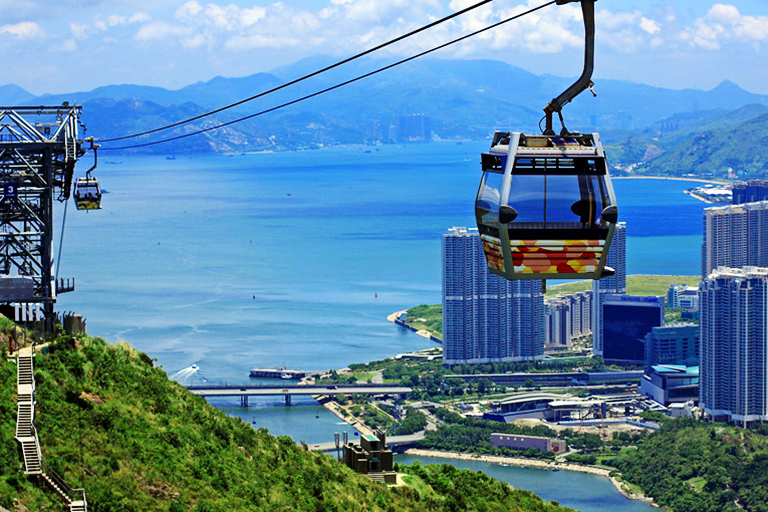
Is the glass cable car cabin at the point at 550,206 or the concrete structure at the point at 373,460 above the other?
the glass cable car cabin at the point at 550,206

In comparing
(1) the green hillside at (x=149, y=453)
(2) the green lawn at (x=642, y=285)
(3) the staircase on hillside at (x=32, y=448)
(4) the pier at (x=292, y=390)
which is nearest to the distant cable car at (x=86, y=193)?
(1) the green hillside at (x=149, y=453)

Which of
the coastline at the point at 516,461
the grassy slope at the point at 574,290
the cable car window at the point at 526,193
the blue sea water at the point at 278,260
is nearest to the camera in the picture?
the cable car window at the point at 526,193

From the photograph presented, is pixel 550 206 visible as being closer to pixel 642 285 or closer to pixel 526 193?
pixel 526 193

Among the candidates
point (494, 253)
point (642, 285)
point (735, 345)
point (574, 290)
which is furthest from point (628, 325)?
point (494, 253)

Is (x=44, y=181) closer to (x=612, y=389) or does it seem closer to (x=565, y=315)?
(x=612, y=389)

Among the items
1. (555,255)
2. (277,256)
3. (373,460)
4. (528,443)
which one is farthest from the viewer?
(277,256)

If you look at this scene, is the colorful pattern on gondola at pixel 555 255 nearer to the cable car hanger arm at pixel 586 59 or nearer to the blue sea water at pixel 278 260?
the cable car hanger arm at pixel 586 59

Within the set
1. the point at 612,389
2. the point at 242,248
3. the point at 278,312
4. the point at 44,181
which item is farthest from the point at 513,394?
the point at 44,181
